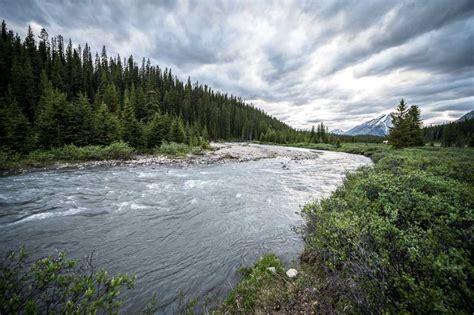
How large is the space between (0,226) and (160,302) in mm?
8147

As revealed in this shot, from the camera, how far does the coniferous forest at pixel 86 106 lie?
23062 mm

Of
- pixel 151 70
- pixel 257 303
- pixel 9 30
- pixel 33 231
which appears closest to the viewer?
pixel 257 303

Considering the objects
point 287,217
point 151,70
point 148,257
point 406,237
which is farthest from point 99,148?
point 151,70

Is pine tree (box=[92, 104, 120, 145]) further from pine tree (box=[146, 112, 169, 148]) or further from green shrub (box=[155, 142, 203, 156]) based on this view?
green shrub (box=[155, 142, 203, 156])

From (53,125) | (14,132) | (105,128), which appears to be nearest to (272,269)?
(14,132)

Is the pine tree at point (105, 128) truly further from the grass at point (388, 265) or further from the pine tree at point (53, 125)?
the grass at point (388, 265)

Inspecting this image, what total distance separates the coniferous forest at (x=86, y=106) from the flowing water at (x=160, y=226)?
36.4ft

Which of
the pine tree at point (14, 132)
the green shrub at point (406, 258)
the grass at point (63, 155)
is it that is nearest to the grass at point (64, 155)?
the grass at point (63, 155)

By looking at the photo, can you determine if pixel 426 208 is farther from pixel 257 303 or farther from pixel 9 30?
pixel 9 30

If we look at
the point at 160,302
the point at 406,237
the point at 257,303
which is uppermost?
the point at 406,237

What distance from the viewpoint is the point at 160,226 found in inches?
318

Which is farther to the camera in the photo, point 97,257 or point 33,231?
point 33,231

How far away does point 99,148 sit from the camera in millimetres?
24234

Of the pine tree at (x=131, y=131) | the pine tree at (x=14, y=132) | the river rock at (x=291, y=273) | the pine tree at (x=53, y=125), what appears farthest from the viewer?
the pine tree at (x=131, y=131)
